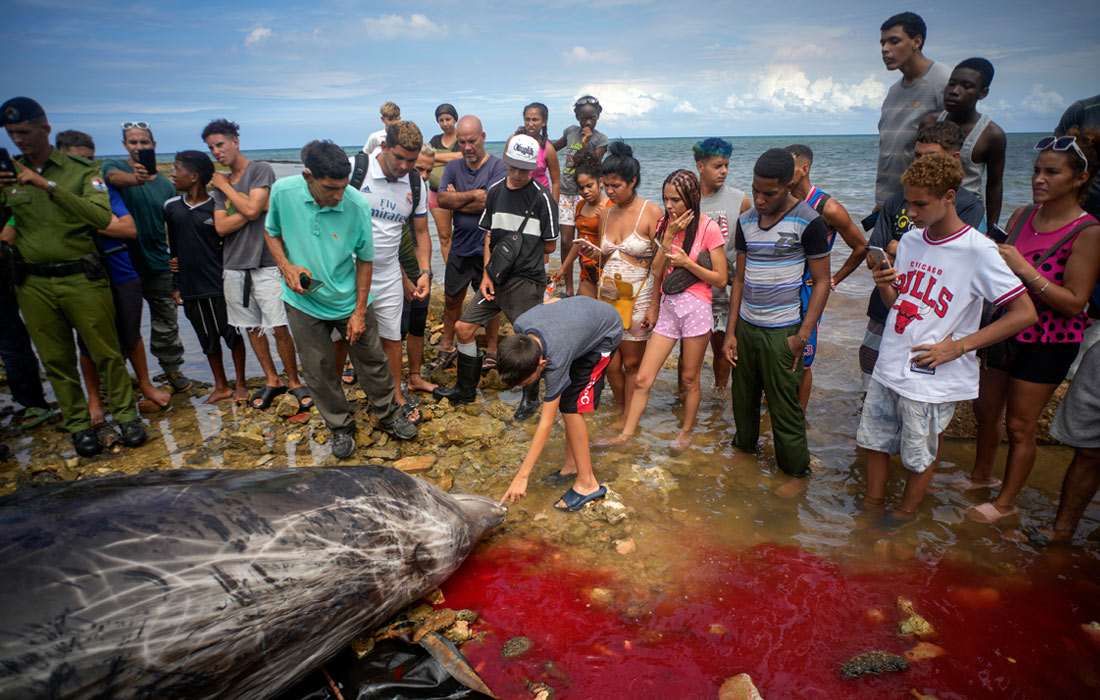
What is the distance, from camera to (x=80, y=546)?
7.46 ft

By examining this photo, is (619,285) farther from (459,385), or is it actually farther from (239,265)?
(239,265)

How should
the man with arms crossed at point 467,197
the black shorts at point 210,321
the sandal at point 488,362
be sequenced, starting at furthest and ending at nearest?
1. the sandal at point 488,362
2. the man with arms crossed at point 467,197
3. the black shorts at point 210,321

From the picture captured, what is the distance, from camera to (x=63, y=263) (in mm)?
4441

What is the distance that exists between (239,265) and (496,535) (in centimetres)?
336

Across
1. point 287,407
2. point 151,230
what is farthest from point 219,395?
point 151,230

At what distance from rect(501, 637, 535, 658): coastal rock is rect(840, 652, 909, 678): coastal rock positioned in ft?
4.85

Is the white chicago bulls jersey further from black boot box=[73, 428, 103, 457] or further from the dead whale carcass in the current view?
black boot box=[73, 428, 103, 457]

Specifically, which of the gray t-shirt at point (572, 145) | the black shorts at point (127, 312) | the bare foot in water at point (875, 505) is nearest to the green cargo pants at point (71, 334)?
the black shorts at point (127, 312)

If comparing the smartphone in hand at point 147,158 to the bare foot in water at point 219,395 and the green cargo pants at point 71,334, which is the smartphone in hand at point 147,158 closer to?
the green cargo pants at point 71,334

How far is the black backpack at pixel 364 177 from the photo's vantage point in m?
4.68

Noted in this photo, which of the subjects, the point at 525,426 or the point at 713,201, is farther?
the point at 525,426

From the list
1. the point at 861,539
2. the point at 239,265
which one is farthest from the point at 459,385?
the point at 861,539

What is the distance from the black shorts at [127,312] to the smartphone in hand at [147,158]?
1004 millimetres

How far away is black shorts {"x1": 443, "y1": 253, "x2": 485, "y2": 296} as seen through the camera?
18.9 ft
